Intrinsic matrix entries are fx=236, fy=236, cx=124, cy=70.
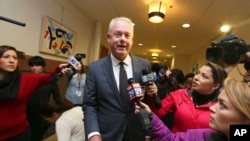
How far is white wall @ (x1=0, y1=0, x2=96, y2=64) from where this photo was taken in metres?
2.56

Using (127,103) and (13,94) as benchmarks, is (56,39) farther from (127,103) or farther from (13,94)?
(127,103)

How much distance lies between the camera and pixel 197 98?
5.39ft

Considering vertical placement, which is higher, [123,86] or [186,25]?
[186,25]

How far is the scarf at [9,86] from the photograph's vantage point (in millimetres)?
1836

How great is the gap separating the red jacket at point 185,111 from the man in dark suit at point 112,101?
226 millimetres

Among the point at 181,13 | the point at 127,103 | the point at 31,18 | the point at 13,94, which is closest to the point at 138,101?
the point at 127,103

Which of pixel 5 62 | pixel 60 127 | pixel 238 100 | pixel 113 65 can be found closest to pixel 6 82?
pixel 5 62

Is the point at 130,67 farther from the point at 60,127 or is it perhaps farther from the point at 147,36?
the point at 147,36

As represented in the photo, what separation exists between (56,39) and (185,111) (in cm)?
264

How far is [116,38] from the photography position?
139cm

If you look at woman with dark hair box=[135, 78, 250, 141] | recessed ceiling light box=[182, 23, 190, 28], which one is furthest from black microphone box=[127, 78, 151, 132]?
recessed ceiling light box=[182, 23, 190, 28]

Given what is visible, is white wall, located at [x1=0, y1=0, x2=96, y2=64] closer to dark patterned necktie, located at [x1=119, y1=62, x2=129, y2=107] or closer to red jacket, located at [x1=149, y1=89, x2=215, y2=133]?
dark patterned necktie, located at [x1=119, y1=62, x2=129, y2=107]

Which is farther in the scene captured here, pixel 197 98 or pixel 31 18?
pixel 31 18

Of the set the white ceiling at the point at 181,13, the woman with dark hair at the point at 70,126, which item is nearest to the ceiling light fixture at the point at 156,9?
the white ceiling at the point at 181,13
